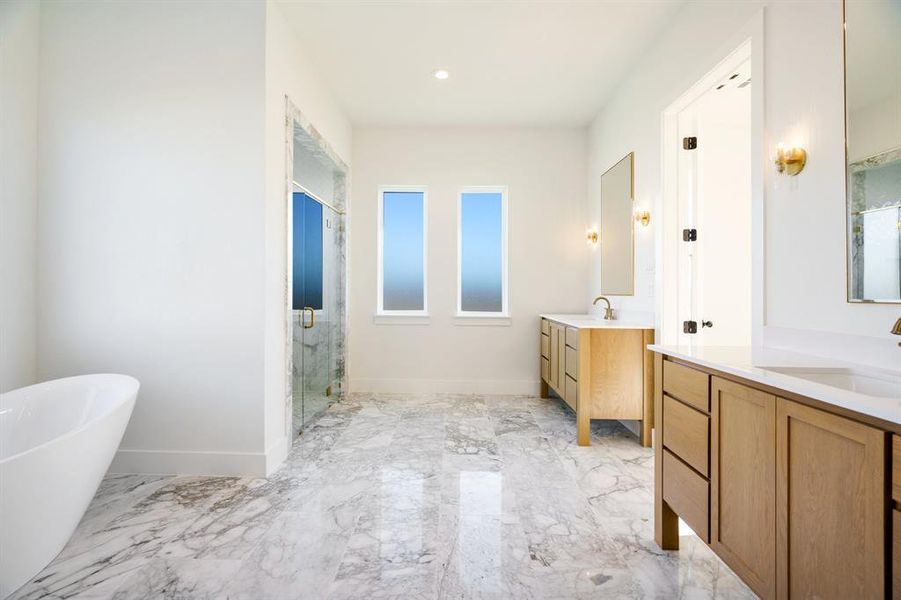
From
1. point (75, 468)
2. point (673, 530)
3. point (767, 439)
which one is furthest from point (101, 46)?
point (673, 530)

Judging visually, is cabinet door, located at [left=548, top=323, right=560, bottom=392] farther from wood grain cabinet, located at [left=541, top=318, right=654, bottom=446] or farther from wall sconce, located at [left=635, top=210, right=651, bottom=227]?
wall sconce, located at [left=635, top=210, right=651, bottom=227]

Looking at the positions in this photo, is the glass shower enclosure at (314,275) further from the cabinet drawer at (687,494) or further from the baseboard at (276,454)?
the cabinet drawer at (687,494)

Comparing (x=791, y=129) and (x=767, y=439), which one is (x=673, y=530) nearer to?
(x=767, y=439)

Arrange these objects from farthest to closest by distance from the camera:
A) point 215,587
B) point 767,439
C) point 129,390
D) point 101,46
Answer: point 101,46 → point 129,390 → point 215,587 → point 767,439

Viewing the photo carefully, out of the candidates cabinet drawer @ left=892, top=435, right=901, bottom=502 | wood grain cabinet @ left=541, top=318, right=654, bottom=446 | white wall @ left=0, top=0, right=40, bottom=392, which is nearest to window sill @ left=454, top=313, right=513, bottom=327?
wood grain cabinet @ left=541, top=318, right=654, bottom=446

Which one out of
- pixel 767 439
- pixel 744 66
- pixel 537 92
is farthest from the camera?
pixel 537 92

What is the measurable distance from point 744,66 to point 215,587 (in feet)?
11.9

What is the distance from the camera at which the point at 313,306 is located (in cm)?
361

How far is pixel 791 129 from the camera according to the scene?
1.83 m

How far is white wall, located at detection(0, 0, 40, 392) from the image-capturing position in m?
2.45

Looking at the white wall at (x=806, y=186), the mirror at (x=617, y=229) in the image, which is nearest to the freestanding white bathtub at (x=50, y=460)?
the white wall at (x=806, y=186)

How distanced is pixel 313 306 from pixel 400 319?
131 centimetres

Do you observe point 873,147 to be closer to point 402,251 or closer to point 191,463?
point 191,463

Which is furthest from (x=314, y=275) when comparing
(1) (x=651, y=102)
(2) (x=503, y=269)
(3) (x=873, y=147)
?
(3) (x=873, y=147)
